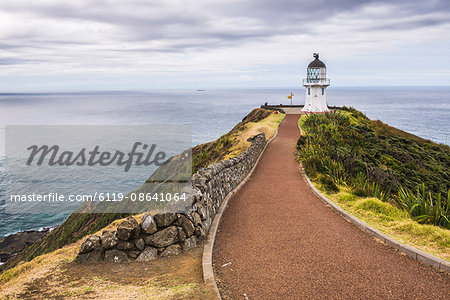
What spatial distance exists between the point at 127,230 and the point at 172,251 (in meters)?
1.21

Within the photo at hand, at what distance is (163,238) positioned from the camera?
780cm

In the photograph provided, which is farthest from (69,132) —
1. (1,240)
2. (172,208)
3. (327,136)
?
(172,208)

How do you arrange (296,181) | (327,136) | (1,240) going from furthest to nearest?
(1,240), (327,136), (296,181)

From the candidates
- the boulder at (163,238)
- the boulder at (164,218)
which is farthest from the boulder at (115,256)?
the boulder at (164,218)

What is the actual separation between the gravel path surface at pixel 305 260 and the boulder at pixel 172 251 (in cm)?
90

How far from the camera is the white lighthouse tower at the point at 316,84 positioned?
158 feet

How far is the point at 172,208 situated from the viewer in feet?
26.0

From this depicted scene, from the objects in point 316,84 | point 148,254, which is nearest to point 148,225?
point 148,254

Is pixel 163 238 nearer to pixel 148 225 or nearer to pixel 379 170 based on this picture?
pixel 148 225

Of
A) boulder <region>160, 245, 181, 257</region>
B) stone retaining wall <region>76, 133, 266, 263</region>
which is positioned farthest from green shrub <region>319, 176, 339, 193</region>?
boulder <region>160, 245, 181, 257</region>

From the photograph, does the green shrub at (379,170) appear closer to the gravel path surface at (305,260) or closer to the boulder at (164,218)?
the gravel path surface at (305,260)

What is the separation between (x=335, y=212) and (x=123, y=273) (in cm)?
694

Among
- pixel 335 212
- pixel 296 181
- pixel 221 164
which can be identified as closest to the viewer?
pixel 335 212

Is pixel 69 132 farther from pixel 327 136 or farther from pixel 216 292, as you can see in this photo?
pixel 216 292
